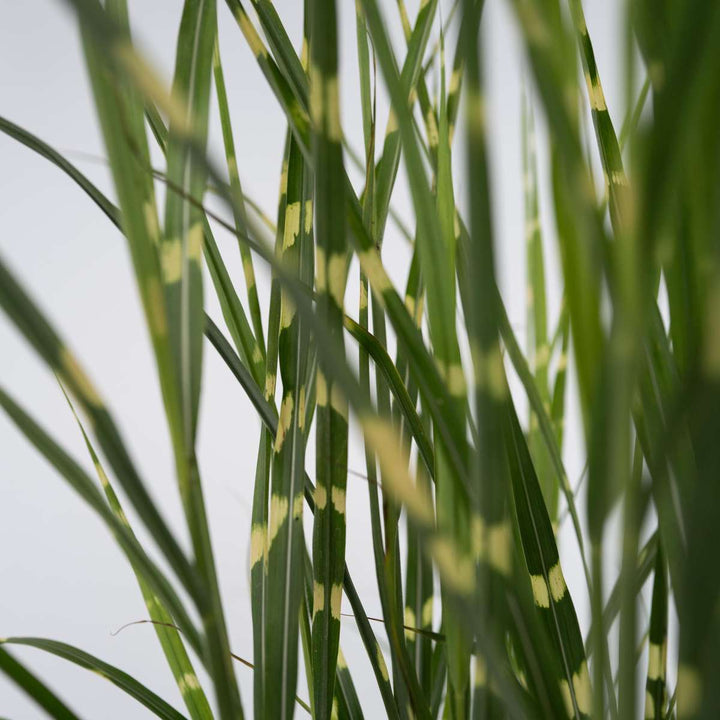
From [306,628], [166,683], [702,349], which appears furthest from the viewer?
[166,683]

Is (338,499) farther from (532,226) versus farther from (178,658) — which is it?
(532,226)

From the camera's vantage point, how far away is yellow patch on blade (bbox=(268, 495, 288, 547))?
18cm

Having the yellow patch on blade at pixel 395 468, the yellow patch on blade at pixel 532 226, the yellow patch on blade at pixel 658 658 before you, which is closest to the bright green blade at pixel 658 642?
the yellow patch on blade at pixel 658 658

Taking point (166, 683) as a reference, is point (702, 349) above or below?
above

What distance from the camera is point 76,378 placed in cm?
12

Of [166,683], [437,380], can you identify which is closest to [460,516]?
[437,380]

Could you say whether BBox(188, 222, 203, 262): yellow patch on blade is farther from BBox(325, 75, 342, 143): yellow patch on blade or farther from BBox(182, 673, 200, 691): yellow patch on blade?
BBox(182, 673, 200, 691): yellow patch on blade

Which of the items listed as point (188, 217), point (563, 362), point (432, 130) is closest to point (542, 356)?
point (563, 362)

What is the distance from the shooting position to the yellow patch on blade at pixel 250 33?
18 cm

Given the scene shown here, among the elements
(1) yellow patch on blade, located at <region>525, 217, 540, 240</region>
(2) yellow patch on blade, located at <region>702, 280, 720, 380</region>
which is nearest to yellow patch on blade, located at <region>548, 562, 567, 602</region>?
(2) yellow patch on blade, located at <region>702, 280, 720, 380</region>

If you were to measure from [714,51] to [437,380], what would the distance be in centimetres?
7

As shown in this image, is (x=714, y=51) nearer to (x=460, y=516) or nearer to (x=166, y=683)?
(x=460, y=516)

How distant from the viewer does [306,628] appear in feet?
0.74

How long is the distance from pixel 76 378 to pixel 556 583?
0.12 metres
